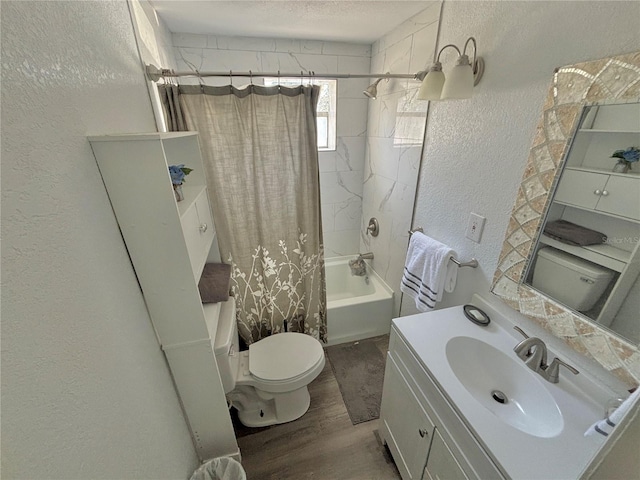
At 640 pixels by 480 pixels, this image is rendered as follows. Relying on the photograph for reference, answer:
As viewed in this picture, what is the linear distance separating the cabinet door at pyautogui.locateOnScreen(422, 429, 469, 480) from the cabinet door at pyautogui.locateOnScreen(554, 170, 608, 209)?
950 millimetres

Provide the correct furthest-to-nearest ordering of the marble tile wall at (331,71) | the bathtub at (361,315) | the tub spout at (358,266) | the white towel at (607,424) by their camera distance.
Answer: the tub spout at (358,266) < the bathtub at (361,315) < the marble tile wall at (331,71) < the white towel at (607,424)

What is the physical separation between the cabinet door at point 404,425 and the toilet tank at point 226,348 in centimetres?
80

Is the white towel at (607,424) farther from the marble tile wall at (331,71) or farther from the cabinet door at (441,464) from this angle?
the marble tile wall at (331,71)

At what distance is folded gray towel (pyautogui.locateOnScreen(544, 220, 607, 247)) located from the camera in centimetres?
84

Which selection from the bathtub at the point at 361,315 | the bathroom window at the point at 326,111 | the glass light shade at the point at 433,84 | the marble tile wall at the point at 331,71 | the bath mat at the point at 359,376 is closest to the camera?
the glass light shade at the point at 433,84

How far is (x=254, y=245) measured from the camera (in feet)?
5.52

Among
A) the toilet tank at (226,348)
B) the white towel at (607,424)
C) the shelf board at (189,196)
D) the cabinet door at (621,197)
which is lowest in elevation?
the toilet tank at (226,348)

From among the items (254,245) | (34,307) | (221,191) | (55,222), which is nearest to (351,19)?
(221,191)

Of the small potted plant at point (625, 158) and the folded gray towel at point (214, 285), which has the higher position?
the small potted plant at point (625, 158)

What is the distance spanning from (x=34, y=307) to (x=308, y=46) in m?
2.26

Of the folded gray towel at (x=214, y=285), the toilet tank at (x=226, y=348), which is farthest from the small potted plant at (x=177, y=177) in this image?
the toilet tank at (x=226, y=348)

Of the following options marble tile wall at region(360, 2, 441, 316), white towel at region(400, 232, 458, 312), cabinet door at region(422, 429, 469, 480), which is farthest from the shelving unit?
marble tile wall at region(360, 2, 441, 316)

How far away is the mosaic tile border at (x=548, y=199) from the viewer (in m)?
0.76

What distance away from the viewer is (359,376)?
1933 millimetres
